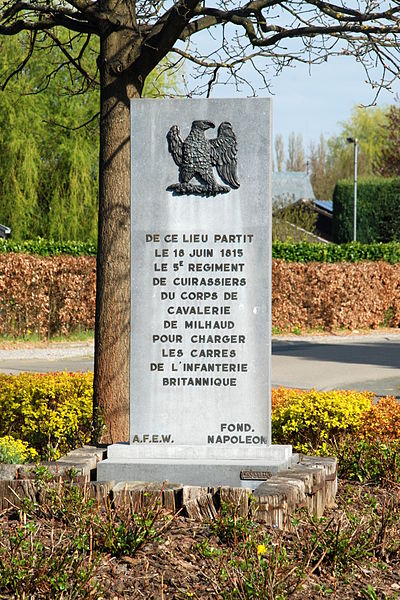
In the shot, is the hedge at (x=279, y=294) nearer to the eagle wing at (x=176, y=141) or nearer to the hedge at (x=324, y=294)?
the hedge at (x=324, y=294)

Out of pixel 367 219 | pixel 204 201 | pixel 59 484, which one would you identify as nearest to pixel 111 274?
pixel 204 201

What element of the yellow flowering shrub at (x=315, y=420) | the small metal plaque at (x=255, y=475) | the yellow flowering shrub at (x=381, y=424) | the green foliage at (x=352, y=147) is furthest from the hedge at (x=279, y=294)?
the green foliage at (x=352, y=147)

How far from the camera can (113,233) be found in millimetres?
7250

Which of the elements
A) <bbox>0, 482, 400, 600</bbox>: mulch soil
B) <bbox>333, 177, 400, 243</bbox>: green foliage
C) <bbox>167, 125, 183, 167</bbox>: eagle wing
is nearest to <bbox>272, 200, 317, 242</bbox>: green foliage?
<bbox>333, 177, 400, 243</bbox>: green foliage

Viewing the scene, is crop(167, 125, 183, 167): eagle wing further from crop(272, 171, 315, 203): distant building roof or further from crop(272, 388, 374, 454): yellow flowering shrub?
crop(272, 171, 315, 203): distant building roof

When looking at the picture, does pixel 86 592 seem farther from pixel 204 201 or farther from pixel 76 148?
pixel 76 148

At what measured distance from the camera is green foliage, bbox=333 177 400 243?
41.0 metres

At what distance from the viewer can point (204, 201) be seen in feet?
19.4

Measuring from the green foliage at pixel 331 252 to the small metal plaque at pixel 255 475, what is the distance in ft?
58.7

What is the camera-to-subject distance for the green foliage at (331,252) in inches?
938

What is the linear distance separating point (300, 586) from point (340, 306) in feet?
66.6

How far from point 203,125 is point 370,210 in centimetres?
3730

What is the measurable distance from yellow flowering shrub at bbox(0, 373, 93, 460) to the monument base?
1.60 meters

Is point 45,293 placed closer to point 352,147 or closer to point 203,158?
point 203,158
